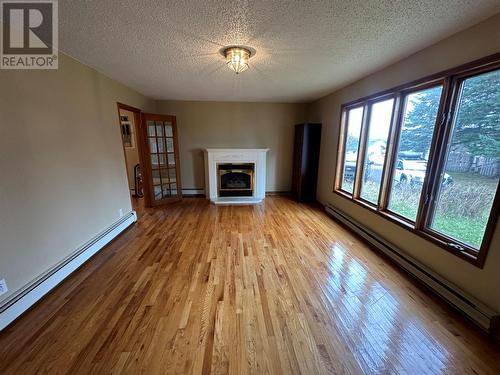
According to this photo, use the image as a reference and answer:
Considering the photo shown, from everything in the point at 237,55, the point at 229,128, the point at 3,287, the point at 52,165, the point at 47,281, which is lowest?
the point at 47,281

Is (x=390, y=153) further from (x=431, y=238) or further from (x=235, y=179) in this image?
(x=235, y=179)

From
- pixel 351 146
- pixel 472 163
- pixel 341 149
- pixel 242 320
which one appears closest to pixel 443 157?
pixel 472 163

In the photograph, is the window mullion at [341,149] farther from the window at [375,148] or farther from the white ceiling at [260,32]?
the white ceiling at [260,32]

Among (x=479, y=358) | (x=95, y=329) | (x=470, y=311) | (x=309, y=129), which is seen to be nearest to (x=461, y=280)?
(x=470, y=311)

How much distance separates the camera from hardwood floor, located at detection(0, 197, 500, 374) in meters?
1.29

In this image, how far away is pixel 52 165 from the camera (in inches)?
77.4

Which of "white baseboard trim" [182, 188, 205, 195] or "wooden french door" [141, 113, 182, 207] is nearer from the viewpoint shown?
"wooden french door" [141, 113, 182, 207]

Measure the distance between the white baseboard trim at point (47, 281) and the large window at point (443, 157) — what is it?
373 centimetres

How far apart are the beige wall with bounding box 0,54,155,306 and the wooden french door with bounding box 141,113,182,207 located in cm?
124

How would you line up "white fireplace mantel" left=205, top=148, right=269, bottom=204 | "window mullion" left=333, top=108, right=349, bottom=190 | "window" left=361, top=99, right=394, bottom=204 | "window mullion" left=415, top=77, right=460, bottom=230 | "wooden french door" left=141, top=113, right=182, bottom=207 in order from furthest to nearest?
1. "white fireplace mantel" left=205, top=148, right=269, bottom=204
2. "wooden french door" left=141, top=113, right=182, bottom=207
3. "window mullion" left=333, top=108, right=349, bottom=190
4. "window" left=361, top=99, right=394, bottom=204
5. "window mullion" left=415, top=77, right=460, bottom=230

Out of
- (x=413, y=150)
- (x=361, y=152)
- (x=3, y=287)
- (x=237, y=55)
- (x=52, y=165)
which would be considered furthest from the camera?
(x=361, y=152)

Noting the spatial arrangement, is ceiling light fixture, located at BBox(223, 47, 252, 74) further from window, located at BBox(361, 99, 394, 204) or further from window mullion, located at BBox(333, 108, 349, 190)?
window mullion, located at BBox(333, 108, 349, 190)

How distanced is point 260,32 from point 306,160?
3241 millimetres

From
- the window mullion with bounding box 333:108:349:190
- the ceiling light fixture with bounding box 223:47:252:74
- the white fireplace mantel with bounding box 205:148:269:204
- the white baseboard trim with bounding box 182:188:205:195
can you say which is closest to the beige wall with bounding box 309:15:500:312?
the window mullion with bounding box 333:108:349:190
